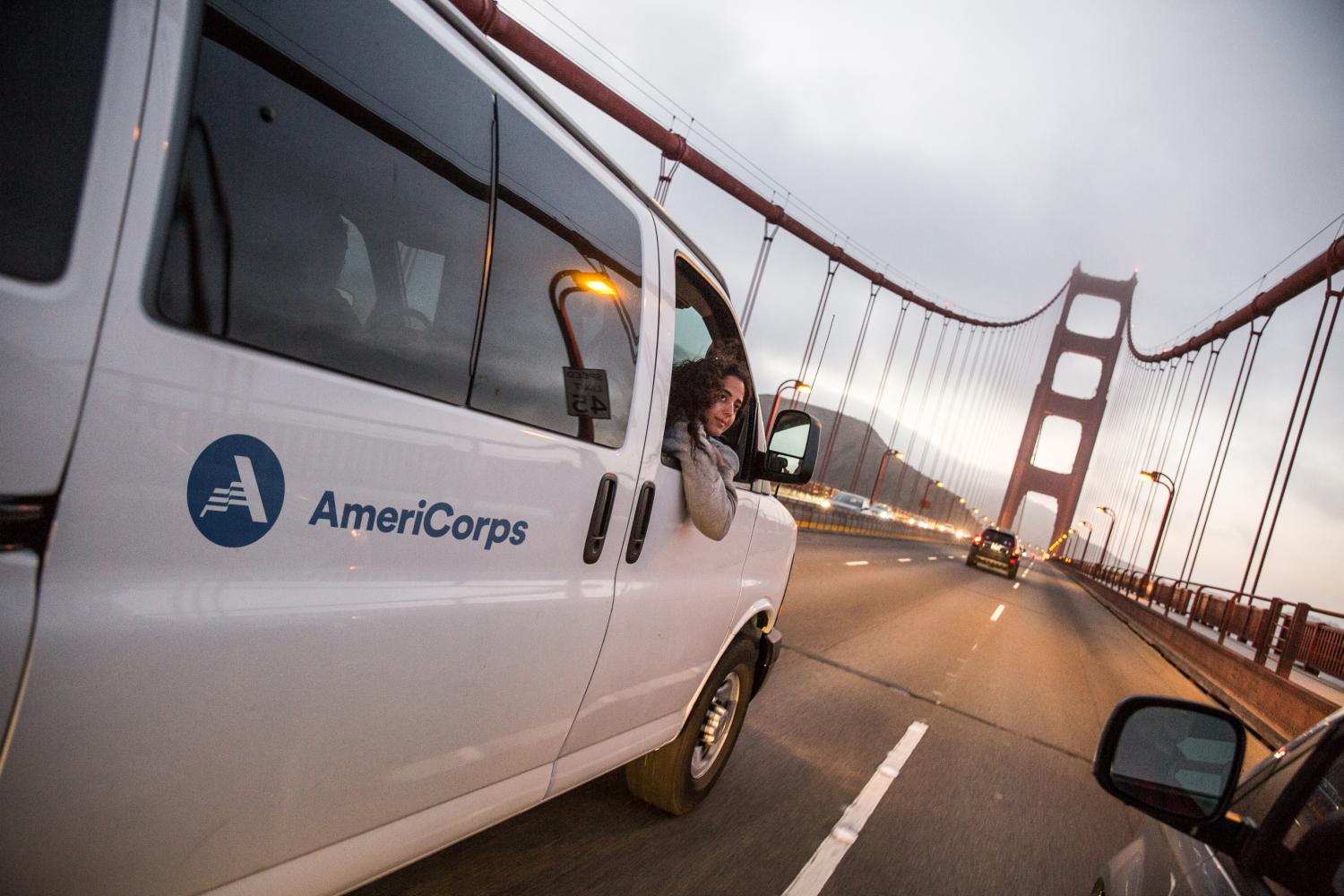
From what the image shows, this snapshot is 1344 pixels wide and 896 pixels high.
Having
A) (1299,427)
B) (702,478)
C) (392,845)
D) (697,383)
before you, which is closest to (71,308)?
(392,845)

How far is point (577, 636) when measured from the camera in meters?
2.00

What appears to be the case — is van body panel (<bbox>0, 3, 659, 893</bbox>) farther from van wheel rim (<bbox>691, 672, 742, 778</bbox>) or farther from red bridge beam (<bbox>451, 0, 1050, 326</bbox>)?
red bridge beam (<bbox>451, 0, 1050, 326</bbox>)

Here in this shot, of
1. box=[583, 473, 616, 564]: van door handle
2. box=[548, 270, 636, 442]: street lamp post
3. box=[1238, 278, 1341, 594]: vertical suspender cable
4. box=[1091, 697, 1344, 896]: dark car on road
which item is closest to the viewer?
Result: box=[1091, 697, 1344, 896]: dark car on road

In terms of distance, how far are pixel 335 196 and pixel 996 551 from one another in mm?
29488

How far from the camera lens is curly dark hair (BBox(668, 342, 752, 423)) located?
8.59ft

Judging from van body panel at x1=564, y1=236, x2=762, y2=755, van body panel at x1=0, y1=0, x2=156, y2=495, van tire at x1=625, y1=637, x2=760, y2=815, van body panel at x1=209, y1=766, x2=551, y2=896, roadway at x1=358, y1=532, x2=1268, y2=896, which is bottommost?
roadway at x1=358, y1=532, x2=1268, y2=896

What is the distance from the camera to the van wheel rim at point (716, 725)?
10.5 ft

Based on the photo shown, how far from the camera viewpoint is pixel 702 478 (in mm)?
2436

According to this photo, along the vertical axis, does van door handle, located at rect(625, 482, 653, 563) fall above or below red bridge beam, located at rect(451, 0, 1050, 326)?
below

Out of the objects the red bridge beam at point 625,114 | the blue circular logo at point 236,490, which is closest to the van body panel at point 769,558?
the blue circular logo at point 236,490

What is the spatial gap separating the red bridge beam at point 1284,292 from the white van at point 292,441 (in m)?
29.8

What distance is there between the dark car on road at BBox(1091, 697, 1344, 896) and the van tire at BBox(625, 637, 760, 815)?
1.55 meters

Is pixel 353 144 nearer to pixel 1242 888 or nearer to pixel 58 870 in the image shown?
pixel 58 870

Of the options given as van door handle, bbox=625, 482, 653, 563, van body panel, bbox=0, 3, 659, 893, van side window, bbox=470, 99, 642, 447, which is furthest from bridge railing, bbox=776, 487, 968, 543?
van body panel, bbox=0, 3, 659, 893
